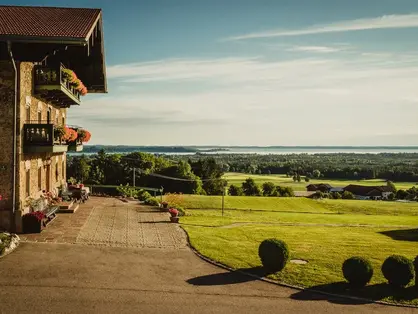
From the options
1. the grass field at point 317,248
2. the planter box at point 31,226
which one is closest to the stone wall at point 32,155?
the planter box at point 31,226

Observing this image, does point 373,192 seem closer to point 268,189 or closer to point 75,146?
point 268,189

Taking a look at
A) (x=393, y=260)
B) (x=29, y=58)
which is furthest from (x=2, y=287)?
(x=393, y=260)

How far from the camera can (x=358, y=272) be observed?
17.7 metres

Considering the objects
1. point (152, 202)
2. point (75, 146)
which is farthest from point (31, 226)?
point (152, 202)

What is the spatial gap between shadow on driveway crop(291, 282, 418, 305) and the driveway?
11 cm

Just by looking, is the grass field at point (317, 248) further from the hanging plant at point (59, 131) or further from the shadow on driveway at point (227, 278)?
the hanging plant at point (59, 131)

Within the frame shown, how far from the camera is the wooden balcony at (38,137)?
23766 mm

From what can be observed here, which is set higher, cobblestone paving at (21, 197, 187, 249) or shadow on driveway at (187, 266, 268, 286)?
cobblestone paving at (21, 197, 187, 249)

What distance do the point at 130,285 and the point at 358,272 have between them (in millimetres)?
8678

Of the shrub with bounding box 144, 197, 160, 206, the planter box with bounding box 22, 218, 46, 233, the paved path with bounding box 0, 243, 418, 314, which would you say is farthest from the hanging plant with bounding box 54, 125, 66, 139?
the shrub with bounding box 144, 197, 160, 206

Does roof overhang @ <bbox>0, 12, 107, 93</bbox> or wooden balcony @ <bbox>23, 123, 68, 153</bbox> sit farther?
wooden balcony @ <bbox>23, 123, 68, 153</bbox>

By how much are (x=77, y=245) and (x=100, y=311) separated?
7.92 metres

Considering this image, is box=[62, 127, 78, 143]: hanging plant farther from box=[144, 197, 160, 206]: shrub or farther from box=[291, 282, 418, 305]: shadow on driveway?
box=[291, 282, 418, 305]: shadow on driveway

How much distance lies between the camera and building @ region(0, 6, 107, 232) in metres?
22.2
